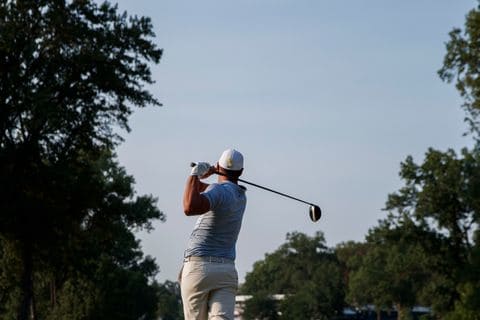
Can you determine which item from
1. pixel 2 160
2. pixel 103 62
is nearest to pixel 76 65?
pixel 103 62

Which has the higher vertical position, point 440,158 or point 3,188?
point 440,158

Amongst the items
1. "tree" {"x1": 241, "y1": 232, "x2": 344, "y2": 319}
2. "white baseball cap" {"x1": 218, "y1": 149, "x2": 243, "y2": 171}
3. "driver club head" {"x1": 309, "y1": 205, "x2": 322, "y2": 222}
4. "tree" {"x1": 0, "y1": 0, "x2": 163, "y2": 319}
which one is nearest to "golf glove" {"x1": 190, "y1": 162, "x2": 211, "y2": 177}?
"white baseball cap" {"x1": 218, "y1": 149, "x2": 243, "y2": 171}

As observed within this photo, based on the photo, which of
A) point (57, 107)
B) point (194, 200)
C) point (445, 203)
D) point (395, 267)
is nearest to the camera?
A: point (194, 200)

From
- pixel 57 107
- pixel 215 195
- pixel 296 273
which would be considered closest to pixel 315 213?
pixel 215 195

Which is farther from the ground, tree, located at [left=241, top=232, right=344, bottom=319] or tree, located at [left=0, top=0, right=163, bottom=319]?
tree, located at [left=241, top=232, right=344, bottom=319]

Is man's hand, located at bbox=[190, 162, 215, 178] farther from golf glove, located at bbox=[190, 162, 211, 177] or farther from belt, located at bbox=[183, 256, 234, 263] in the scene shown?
belt, located at bbox=[183, 256, 234, 263]

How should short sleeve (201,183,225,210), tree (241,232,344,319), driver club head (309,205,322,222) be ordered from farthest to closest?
tree (241,232,344,319)
driver club head (309,205,322,222)
short sleeve (201,183,225,210)

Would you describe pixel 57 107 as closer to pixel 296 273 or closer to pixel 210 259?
pixel 210 259

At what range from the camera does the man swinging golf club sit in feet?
30.5

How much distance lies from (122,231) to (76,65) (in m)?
7.44

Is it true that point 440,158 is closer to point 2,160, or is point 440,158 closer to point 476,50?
point 476,50

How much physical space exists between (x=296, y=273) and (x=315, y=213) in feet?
581

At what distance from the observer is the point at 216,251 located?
368 inches

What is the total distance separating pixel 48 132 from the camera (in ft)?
113
